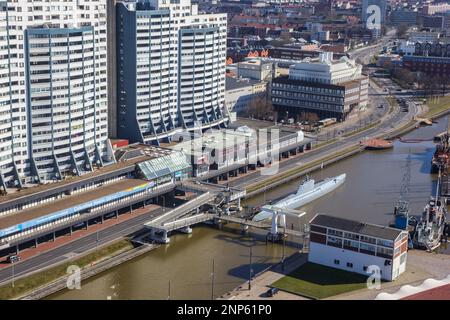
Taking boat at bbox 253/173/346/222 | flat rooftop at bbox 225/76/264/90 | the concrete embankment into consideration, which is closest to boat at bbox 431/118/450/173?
boat at bbox 253/173/346/222

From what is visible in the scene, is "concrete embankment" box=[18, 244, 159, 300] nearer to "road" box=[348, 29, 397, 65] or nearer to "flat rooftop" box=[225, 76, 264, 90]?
"flat rooftop" box=[225, 76, 264, 90]

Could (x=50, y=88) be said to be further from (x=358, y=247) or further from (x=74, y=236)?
(x=358, y=247)

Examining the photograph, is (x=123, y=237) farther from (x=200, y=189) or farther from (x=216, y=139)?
(x=216, y=139)

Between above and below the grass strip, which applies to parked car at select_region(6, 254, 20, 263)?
above

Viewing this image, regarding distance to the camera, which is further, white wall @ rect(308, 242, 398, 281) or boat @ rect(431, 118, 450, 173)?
boat @ rect(431, 118, 450, 173)

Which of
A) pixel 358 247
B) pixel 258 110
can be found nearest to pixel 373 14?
pixel 258 110

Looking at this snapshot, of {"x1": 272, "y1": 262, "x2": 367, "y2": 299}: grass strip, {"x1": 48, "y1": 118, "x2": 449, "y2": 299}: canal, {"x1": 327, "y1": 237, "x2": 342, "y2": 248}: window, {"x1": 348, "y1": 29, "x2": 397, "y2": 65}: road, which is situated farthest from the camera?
{"x1": 348, "y1": 29, "x2": 397, "y2": 65}: road
